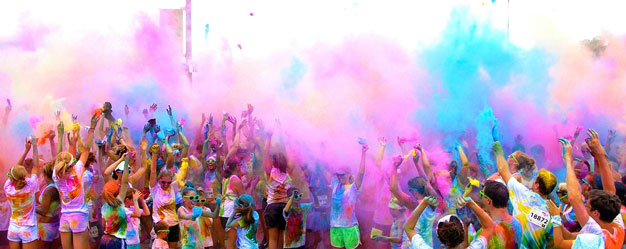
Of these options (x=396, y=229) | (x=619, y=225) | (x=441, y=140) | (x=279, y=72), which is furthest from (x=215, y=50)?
(x=619, y=225)

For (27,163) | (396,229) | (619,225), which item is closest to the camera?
(619,225)

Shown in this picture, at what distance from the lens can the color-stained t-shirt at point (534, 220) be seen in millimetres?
4199

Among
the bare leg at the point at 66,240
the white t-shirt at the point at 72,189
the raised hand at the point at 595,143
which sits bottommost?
the bare leg at the point at 66,240

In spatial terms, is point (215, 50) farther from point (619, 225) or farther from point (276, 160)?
point (619, 225)

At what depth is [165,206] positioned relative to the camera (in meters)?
5.81

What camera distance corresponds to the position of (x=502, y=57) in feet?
25.5

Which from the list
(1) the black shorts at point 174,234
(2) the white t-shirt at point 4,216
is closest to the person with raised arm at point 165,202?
(1) the black shorts at point 174,234

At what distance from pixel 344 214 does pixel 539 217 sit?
2.12 meters

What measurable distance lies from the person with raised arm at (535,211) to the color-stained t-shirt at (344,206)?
1835 millimetres

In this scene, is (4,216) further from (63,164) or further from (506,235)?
(506,235)

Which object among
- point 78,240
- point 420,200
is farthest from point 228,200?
point 420,200

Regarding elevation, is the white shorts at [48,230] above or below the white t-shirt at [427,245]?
below

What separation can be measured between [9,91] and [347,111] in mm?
5160

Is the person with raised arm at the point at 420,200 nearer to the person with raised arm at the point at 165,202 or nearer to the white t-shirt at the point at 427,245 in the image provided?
the white t-shirt at the point at 427,245
